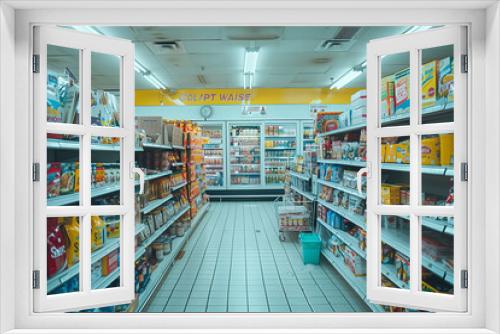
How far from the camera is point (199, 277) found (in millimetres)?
4719

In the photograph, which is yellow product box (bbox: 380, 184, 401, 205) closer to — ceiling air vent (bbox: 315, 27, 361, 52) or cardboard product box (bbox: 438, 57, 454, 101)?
cardboard product box (bbox: 438, 57, 454, 101)

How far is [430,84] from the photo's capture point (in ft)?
8.45

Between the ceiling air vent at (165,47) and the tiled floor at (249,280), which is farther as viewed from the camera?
the ceiling air vent at (165,47)

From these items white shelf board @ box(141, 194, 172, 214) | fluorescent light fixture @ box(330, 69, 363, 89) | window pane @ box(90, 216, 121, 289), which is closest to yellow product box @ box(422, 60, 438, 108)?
window pane @ box(90, 216, 121, 289)

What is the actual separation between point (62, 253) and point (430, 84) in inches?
114

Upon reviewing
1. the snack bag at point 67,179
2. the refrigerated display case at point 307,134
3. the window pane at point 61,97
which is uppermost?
the refrigerated display case at point 307,134

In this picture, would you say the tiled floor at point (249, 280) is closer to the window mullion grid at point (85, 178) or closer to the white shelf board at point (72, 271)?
the white shelf board at point (72, 271)

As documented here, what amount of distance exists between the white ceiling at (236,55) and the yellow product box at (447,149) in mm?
3658

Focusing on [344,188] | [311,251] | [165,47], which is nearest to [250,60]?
[165,47]

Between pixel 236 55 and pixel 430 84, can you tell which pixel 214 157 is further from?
pixel 430 84

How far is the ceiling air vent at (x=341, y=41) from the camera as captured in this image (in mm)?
5738

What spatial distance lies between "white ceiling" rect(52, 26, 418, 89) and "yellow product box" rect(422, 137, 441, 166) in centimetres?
A: 354

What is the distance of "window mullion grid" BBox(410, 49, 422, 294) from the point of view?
1915 mm

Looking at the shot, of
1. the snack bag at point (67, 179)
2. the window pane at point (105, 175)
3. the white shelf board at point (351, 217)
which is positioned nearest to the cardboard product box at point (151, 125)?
the window pane at point (105, 175)
